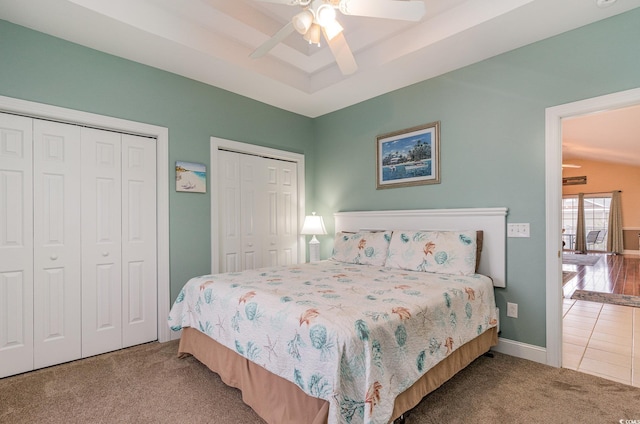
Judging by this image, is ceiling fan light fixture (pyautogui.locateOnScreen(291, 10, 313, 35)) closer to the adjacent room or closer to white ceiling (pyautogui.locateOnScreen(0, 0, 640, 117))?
the adjacent room

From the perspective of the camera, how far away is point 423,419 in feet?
5.66

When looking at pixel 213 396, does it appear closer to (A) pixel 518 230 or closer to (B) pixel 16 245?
(B) pixel 16 245

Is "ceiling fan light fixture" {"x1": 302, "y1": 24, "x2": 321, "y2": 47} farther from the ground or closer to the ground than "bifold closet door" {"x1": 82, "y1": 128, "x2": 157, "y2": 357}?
farther from the ground

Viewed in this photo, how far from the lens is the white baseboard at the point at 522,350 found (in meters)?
2.46

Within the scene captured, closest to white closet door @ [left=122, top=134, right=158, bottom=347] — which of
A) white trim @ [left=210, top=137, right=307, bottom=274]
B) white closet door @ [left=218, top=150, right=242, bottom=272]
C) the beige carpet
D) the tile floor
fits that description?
the beige carpet

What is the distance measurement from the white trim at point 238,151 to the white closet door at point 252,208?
0.36 ft

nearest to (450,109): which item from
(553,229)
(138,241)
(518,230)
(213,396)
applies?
(518,230)

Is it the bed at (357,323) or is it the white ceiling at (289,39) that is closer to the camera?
the bed at (357,323)

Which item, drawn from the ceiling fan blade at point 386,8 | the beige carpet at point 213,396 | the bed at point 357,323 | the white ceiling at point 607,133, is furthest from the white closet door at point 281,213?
the white ceiling at point 607,133

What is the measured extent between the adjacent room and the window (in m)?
7.55

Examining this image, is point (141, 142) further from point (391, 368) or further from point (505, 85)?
point (505, 85)

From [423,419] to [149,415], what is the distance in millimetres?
1581

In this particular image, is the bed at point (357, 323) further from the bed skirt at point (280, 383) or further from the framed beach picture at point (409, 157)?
the framed beach picture at point (409, 157)

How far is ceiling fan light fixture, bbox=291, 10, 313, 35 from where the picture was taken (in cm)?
185
